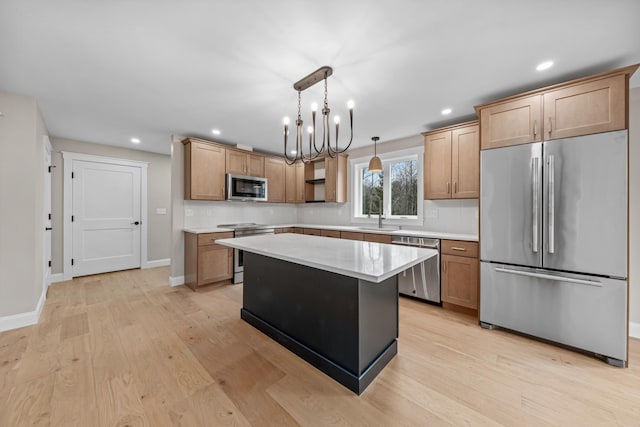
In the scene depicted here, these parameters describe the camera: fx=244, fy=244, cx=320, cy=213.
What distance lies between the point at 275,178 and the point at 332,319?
3737 millimetres

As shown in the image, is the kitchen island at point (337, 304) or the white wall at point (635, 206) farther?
the white wall at point (635, 206)

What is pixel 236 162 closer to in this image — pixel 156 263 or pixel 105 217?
pixel 105 217

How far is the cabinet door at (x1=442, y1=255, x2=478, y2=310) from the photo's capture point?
2836 mm

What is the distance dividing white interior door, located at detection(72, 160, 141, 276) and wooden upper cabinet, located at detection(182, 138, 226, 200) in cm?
176

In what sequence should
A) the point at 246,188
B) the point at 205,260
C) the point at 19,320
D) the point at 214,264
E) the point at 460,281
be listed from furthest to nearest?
the point at 246,188 → the point at 214,264 → the point at 205,260 → the point at 460,281 → the point at 19,320

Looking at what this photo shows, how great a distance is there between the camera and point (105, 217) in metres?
4.56

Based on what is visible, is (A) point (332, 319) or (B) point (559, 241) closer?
(A) point (332, 319)

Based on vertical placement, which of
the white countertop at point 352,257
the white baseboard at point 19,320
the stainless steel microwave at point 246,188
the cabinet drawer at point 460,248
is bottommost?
the white baseboard at point 19,320

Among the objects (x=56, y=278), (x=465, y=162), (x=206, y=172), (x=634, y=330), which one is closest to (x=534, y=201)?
(x=465, y=162)

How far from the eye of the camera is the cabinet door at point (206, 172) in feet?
12.7

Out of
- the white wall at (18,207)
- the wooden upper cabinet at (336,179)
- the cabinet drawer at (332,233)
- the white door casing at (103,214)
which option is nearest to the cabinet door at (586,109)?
the cabinet drawer at (332,233)

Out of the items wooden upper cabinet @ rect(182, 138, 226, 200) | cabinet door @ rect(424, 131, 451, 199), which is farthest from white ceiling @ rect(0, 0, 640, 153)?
wooden upper cabinet @ rect(182, 138, 226, 200)

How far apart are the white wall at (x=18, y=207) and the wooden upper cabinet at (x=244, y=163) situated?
7.40 feet

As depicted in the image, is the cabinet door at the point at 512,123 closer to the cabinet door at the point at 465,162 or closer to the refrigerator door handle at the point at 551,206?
the refrigerator door handle at the point at 551,206
